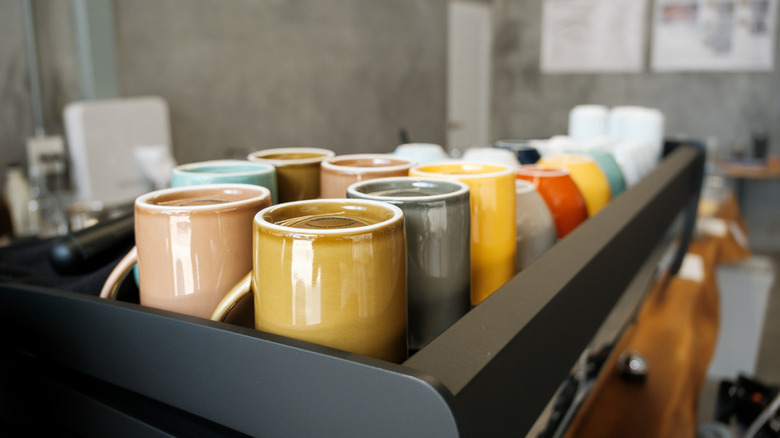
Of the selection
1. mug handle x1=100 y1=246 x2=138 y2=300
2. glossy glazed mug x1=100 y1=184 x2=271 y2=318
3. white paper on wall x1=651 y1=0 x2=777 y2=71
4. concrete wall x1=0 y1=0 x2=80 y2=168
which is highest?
white paper on wall x1=651 y1=0 x2=777 y2=71

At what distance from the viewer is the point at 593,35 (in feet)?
18.9

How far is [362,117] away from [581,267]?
415 centimetres

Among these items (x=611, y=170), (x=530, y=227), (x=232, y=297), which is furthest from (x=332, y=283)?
(x=611, y=170)

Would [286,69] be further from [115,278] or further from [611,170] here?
[115,278]

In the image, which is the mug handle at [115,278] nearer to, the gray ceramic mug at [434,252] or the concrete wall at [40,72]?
the gray ceramic mug at [434,252]

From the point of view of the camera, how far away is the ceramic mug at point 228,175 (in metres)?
0.59

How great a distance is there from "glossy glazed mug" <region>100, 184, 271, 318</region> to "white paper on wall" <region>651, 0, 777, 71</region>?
5891 mm

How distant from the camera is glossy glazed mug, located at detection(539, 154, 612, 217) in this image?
2.89 feet

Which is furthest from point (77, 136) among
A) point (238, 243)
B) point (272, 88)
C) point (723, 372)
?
point (723, 372)

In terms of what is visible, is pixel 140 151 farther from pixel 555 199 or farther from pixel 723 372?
pixel 723 372

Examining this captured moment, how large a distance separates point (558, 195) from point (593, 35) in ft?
18.3

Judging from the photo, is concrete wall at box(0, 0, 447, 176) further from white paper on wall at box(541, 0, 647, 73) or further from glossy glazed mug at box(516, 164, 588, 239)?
glossy glazed mug at box(516, 164, 588, 239)

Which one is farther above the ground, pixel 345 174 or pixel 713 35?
pixel 713 35

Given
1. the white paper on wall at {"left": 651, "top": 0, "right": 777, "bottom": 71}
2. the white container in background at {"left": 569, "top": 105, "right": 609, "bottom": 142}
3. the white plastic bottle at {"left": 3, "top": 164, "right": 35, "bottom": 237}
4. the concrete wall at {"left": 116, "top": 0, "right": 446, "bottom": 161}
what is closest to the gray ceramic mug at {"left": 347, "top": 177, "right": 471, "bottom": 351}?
the white container in background at {"left": 569, "top": 105, "right": 609, "bottom": 142}
